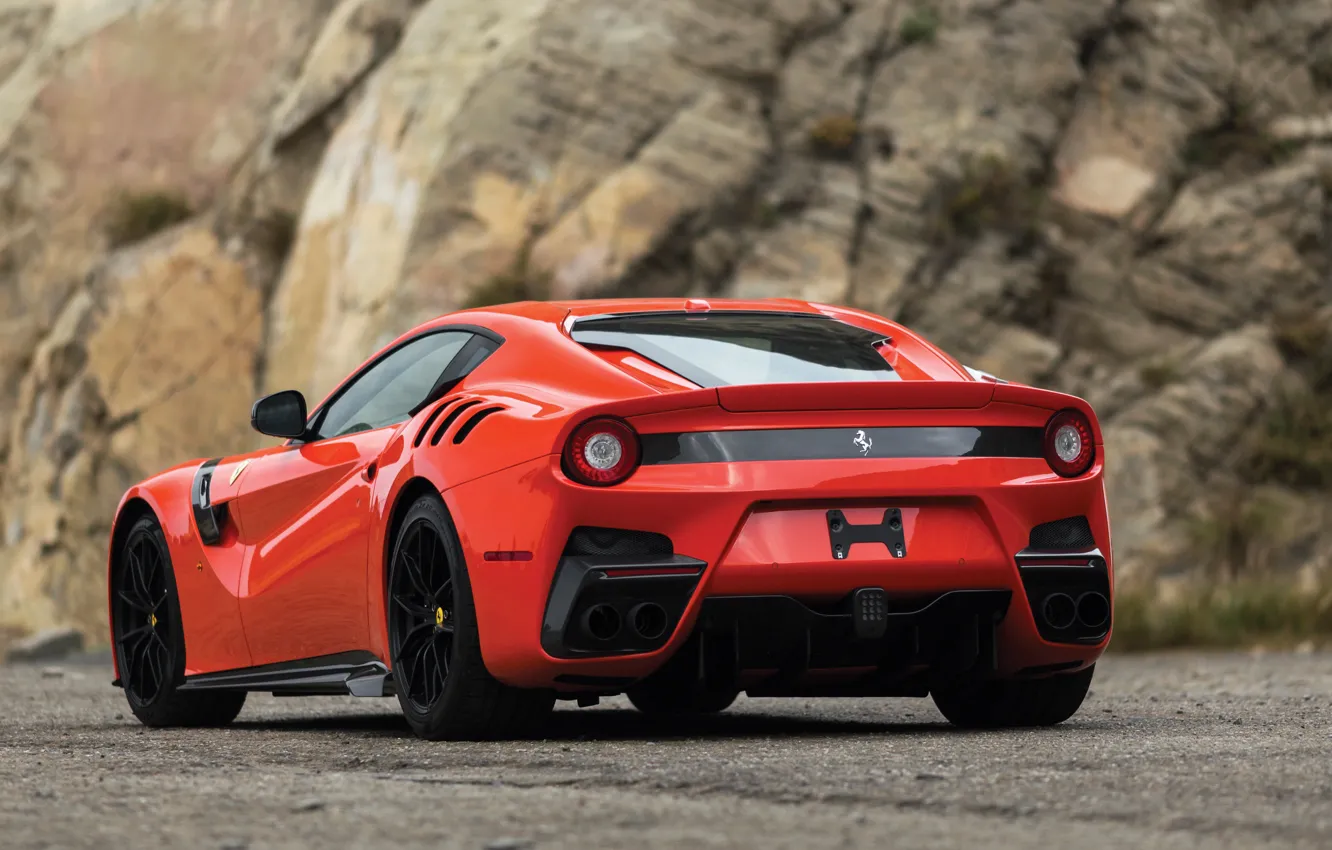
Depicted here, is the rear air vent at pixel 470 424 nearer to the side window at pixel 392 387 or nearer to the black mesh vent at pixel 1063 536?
the side window at pixel 392 387

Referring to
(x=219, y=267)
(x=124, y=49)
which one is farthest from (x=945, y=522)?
(x=124, y=49)

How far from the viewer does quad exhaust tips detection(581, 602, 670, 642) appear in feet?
18.0

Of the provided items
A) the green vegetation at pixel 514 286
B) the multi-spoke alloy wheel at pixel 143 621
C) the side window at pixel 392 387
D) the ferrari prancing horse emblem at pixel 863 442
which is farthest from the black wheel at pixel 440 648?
the green vegetation at pixel 514 286

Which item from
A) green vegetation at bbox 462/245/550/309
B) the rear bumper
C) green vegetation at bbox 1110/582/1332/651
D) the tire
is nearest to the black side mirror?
the rear bumper

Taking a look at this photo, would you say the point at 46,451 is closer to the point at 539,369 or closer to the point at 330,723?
the point at 330,723

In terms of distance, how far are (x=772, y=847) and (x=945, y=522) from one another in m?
2.21

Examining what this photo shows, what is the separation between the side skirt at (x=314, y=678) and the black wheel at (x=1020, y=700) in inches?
69.7

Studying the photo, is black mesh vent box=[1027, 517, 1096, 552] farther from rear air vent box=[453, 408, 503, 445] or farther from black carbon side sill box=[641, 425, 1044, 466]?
rear air vent box=[453, 408, 503, 445]

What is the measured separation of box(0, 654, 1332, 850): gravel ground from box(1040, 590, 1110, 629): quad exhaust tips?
33 cm

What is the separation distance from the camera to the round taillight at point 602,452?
5496mm

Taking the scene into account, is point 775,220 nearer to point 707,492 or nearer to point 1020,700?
point 1020,700

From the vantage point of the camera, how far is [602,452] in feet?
18.1

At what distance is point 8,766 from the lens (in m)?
5.41

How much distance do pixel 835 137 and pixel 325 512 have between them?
17.1 metres
